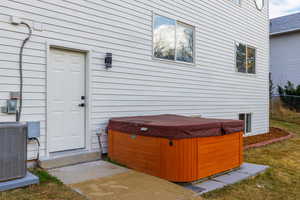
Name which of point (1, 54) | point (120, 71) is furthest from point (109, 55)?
point (1, 54)

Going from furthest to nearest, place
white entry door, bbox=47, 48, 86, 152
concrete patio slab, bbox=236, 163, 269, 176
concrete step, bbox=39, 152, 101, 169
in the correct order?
1. concrete patio slab, bbox=236, 163, 269, 176
2. white entry door, bbox=47, 48, 86, 152
3. concrete step, bbox=39, 152, 101, 169

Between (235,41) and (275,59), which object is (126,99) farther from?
(275,59)

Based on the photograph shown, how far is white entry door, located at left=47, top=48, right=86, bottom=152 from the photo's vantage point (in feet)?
14.5

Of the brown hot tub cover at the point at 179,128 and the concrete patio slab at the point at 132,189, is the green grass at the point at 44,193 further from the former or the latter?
the brown hot tub cover at the point at 179,128

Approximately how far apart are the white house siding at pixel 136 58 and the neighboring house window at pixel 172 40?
0.18 meters

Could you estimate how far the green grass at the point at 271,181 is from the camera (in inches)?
144

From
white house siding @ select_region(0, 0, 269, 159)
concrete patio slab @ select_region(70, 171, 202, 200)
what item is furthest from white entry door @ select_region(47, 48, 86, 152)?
concrete patio slab @ select_region(70, 171, 202, 200)

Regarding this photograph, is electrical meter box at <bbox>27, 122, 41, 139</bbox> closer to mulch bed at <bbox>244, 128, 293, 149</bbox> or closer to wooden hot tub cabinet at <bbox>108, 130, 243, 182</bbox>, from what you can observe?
wooden hot tub cabinet at <bbox>108, 130, 243, 182</bbox>

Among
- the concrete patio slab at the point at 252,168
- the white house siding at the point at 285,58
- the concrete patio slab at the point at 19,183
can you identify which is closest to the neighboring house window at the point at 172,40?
the concrete patio slab at the point at 252,168

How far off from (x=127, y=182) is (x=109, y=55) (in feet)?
8.11

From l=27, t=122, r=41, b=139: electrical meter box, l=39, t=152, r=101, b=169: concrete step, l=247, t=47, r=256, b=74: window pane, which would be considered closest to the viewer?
l=27, t=122, r=41, b=139: electrical meter box

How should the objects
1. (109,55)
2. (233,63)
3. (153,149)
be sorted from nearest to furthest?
(153,149) < (109,55) < (233,63)

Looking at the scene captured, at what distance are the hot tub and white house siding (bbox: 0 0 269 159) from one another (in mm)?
916

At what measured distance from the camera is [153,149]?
3.97m
